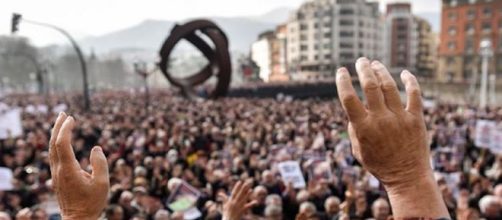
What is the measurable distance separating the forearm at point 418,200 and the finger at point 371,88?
10.1 inches

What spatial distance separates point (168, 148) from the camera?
12.9 meters

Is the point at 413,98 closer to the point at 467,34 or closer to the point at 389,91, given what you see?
the point at 389,91

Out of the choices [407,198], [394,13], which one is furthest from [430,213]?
[394,13]

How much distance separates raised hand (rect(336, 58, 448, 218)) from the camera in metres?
1.58

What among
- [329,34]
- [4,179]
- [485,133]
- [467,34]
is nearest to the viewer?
[4,179]

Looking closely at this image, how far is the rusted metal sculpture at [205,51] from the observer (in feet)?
93.7

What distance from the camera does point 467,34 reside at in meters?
78.5

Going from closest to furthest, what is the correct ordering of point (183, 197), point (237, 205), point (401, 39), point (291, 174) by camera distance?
1. point (237, 205)
2. point (183, 197)
3. point (291, 174)
4. point (401, 39)

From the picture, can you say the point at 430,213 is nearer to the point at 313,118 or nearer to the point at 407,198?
the point at 407,198

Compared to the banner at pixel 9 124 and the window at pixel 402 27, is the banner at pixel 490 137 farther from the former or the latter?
the window at pixel 402 27

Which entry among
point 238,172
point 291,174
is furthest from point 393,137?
point 238,172

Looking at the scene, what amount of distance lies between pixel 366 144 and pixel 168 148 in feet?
37.7

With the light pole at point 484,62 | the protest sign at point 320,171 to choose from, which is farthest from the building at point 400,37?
the protest sign at point 320,171

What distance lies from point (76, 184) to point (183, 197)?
5.61m
